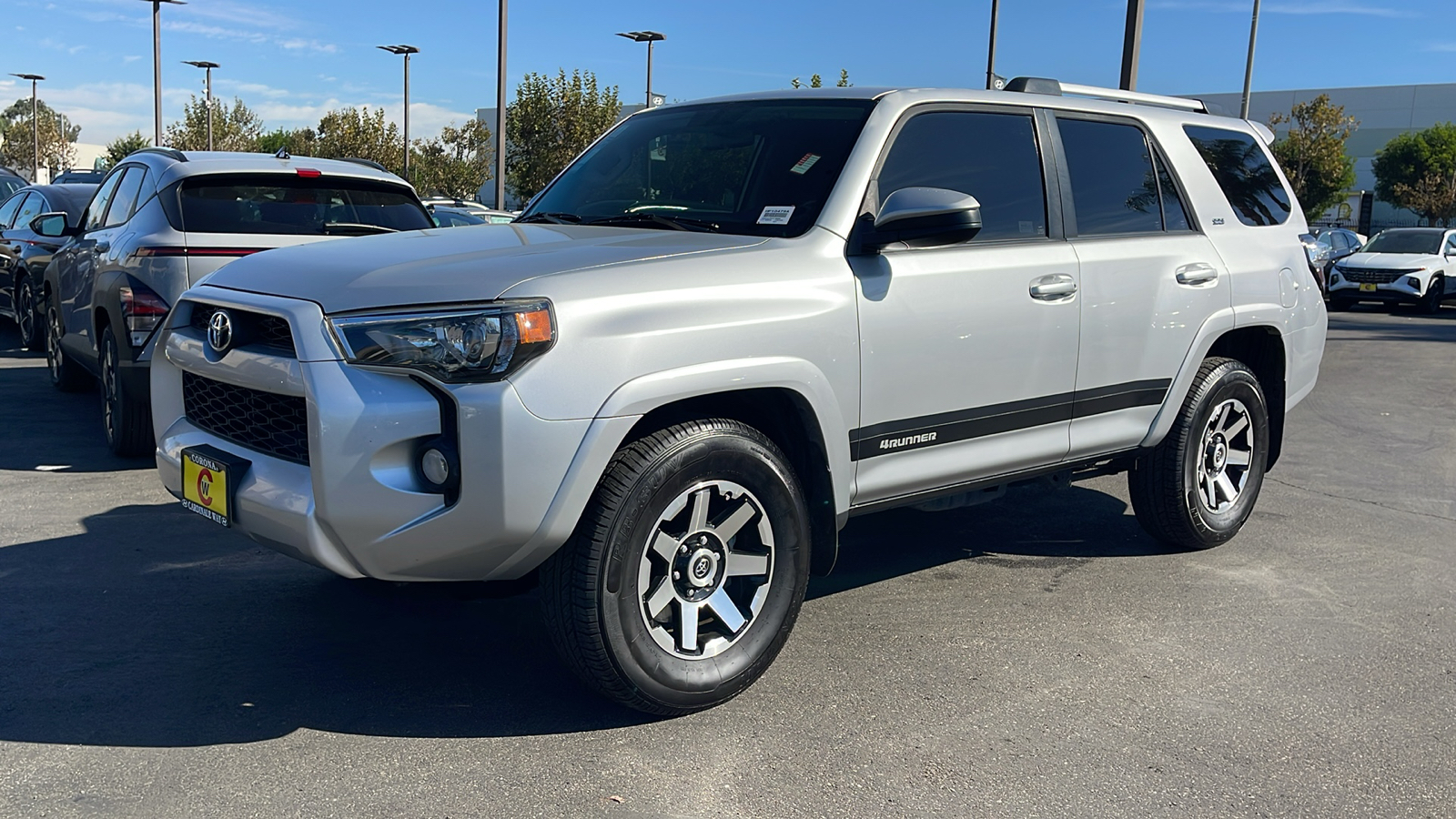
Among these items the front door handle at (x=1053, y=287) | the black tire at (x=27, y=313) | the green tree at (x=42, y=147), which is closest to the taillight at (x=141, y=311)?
the front door handle at (x=1053, y=287)

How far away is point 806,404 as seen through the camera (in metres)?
3.71

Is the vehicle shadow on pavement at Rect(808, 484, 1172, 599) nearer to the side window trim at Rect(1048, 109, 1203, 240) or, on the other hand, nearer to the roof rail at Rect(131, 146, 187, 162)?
the side window trim at Rect(1048, 109, 1203, 240)

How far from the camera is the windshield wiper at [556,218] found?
456 cm

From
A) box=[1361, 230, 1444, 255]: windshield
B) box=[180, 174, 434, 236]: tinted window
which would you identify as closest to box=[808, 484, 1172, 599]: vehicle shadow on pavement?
box=[180, 174, 434, 236]: tinted window

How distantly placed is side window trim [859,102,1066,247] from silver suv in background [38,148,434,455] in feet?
12.1

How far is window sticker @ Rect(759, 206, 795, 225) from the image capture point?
399 cm

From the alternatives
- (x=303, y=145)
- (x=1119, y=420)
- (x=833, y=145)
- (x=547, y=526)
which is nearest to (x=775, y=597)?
(x=547, y=526)

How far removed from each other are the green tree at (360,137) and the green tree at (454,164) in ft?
4.86

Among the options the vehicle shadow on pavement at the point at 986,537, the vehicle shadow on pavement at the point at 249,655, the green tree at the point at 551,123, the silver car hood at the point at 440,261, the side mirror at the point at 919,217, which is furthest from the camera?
the green tree at the point at 551,123

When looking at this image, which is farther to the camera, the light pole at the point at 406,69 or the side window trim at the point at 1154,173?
the light pole at the point at 406,69

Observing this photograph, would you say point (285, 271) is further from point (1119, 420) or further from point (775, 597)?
point (1119, 420)

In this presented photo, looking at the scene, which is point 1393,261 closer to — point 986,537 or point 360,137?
point 986,537

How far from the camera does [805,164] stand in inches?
164

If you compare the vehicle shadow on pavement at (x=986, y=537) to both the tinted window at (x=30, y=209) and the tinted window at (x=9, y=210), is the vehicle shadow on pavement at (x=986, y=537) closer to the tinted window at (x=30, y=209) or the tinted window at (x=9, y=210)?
the tinted window at (x=30, y=209)
